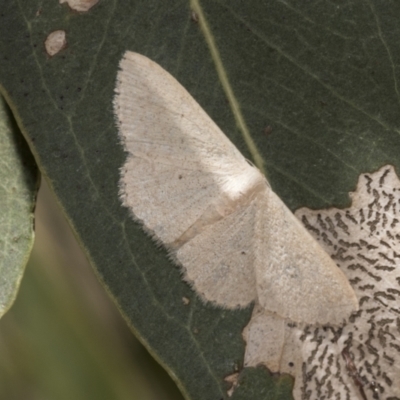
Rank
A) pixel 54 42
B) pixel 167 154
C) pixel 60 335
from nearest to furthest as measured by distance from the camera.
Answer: pixel 54 42 < pixel 167 154 < pixel 60 335

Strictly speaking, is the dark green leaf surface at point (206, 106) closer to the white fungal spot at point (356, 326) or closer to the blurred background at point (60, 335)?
the white fungal spot at point (356, 326)

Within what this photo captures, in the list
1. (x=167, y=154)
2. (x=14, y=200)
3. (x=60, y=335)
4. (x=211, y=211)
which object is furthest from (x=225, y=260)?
(x=60, y=335)

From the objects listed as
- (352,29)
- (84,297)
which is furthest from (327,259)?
(84,297)

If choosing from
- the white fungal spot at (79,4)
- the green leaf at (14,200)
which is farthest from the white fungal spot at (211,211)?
the green leaf at (14,200)

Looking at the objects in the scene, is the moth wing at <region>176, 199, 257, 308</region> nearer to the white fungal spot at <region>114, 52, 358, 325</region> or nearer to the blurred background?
the white fungal spot at <region>114, 52, 358, 325</region>

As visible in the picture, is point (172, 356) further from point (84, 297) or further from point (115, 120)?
point (84, 297)

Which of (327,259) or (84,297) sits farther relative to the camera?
(84,297)

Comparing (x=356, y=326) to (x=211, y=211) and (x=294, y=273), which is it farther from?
(x=211, y=211)
